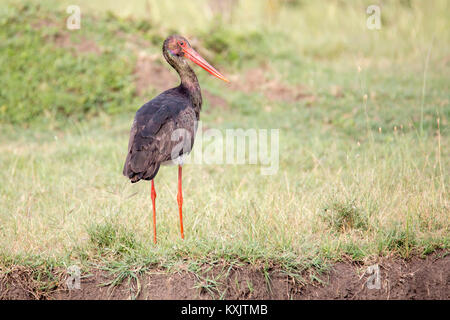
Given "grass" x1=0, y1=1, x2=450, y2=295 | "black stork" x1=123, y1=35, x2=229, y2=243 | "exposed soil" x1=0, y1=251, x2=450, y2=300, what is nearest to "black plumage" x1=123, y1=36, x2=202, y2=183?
"black stork" x1=123, y1=35, x2=229, y2=243

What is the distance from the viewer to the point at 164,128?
13.8 feet

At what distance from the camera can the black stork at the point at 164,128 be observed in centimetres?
402

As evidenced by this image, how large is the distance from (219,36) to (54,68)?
10.4ft

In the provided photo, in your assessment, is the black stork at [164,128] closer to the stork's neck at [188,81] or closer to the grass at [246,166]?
the stork's neck at [188,81]

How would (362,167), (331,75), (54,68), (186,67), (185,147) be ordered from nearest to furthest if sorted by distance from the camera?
1. (185,147)
2. (186,67)
3. (362,167)
4. (54,68)
5. (331,75)

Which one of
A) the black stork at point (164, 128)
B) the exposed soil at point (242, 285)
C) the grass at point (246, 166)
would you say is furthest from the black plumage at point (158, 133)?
the exposed soil at point (242, 285)

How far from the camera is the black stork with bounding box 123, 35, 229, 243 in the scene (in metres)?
4.02

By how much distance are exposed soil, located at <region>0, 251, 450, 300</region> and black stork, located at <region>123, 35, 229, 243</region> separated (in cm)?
58

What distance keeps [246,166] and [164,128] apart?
8.07ft

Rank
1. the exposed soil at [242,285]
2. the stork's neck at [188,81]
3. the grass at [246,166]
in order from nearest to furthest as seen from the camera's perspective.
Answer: the exposed soil at [242,285] < the grass at [246,166] < the stork's neck at [188,81]

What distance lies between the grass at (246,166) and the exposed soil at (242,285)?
0.26 ft
